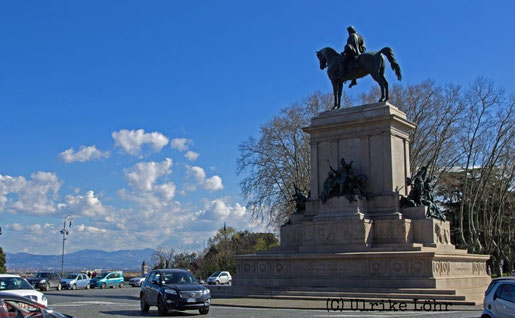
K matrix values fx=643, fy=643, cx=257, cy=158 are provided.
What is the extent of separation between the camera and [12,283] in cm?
2038

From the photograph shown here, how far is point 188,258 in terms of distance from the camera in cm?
8694

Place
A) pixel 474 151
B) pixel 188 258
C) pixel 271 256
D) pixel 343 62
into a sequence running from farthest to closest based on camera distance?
pixel 188 258 < pixel 474 151 < pixel 343 62 < pixel 271 256

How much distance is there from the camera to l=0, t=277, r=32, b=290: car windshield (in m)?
20.1

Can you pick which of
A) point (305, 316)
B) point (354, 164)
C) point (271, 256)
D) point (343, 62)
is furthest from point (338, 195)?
point (305, 316)

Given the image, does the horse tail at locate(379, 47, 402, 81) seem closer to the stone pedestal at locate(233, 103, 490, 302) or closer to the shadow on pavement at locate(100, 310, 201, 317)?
the stone pedestal at locate(233, 103, 490, 302)

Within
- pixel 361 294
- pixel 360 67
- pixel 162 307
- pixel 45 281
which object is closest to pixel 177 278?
pixel 162 307

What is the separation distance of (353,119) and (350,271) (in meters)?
7.73

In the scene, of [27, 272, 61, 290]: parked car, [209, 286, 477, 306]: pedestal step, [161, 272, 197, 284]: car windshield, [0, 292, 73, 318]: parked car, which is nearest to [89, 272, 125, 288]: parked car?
[27, 272, 61, 290]: parked car

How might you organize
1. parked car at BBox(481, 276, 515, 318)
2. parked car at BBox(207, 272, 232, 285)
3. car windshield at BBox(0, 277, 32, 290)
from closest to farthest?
parked car at BBox(481, 276, 515, 318)
car windshield at BBox(0, 277, 32, 290)
parked car at BBox(207, 272, 232, 285)

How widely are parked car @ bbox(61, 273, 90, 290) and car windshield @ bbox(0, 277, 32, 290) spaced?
35369 millimetres

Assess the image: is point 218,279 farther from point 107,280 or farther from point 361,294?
point 361,294

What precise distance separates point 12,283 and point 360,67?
19789 millimetres

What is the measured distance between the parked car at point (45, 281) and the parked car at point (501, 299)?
42.3 metres

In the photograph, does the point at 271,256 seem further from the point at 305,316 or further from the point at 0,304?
the point at 0,304
